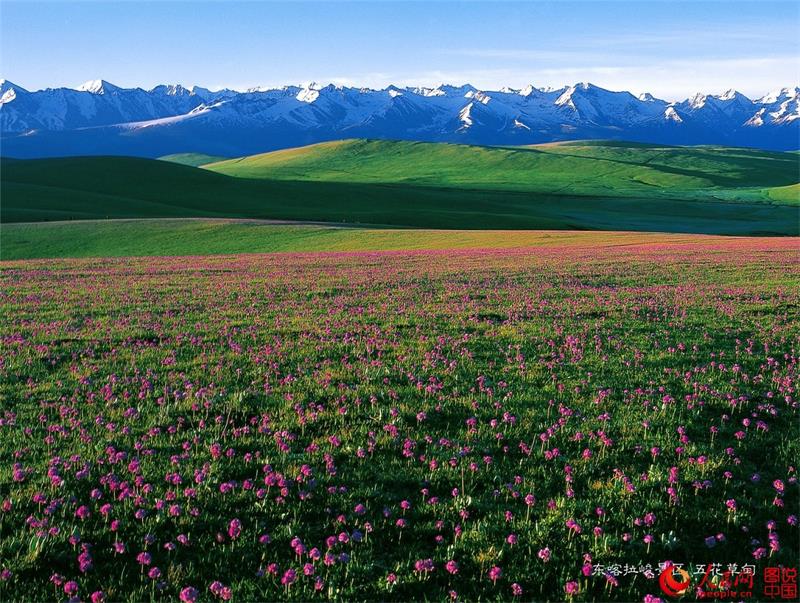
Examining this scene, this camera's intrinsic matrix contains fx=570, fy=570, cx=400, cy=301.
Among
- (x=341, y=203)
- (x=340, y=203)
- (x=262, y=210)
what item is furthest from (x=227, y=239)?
(x=341, y=203)

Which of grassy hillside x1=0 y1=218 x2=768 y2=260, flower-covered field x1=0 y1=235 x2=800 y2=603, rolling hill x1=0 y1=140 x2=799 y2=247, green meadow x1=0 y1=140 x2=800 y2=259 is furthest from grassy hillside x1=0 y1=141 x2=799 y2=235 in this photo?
flower-covered field x1=0 y1=235 x2=800 y2=603

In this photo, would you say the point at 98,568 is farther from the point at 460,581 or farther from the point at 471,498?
the point at 471,498

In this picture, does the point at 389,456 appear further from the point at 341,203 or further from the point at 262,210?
the point at 341,203

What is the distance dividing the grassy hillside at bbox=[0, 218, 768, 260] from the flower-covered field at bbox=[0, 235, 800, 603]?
142 feet

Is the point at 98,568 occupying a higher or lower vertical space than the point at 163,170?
lower

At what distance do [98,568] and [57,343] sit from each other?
1153cm

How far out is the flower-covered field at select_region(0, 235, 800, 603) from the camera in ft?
21.8

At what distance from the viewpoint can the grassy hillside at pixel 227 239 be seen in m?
59.3

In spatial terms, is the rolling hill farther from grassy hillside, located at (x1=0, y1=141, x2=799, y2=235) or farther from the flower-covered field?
the flower-covered field

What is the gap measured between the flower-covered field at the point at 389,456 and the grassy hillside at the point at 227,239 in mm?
43363

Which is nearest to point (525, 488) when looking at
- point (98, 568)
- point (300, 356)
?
point (98, 568)

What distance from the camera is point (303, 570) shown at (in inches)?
254

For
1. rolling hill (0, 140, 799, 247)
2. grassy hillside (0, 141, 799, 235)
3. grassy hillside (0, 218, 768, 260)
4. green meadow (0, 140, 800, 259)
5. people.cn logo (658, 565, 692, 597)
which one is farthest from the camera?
grassy hillside (0, 141, 799, 235)

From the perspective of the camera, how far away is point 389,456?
920 centimetres
